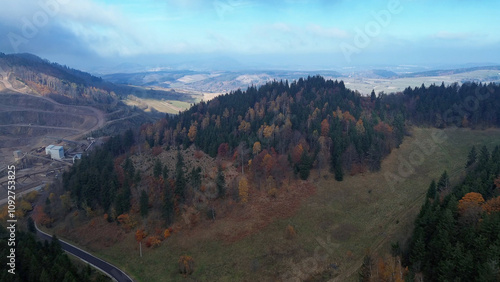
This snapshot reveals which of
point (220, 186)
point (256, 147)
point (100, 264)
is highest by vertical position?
point (256, 147)

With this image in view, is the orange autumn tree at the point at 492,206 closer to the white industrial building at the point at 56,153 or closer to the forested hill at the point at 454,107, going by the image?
the forested hill at the point at 454,107

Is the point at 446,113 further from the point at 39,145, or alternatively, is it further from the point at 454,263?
the point at 39,145

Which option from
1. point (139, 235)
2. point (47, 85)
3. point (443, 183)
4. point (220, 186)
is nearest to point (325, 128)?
point (443, 183)

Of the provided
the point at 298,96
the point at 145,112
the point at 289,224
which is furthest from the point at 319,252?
the point at 145,112

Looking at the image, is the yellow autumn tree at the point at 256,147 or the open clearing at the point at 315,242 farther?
the yellow autumn tree at the point at 256,147

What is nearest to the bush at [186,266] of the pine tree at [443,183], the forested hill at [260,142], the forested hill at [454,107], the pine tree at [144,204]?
the forested hill at [260,142]

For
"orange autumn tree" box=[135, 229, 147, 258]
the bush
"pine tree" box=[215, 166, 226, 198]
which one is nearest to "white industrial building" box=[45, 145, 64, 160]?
"orange autumn tree" box=[135, 229, 147, 258]

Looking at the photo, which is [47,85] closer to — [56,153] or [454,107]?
[56,153]

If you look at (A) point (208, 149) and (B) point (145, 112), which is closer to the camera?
(A) point (208, 149)
